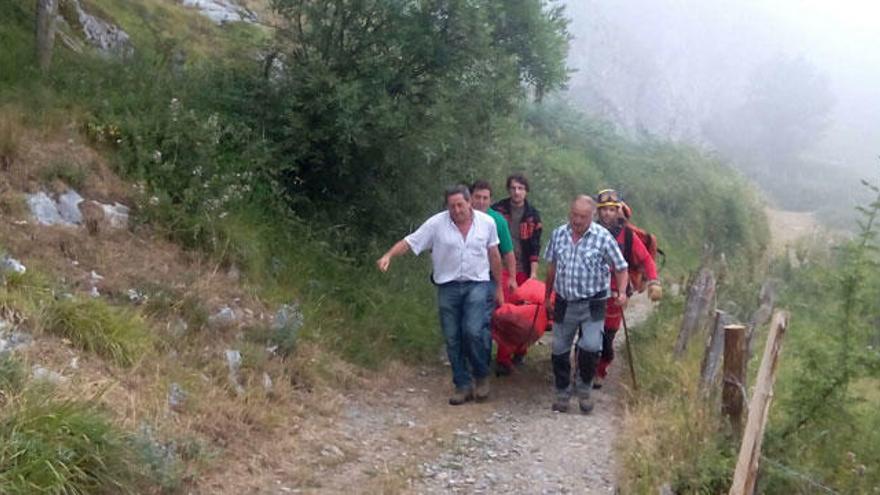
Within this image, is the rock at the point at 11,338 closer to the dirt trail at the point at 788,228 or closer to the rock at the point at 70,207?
the rock at the point at 70,207

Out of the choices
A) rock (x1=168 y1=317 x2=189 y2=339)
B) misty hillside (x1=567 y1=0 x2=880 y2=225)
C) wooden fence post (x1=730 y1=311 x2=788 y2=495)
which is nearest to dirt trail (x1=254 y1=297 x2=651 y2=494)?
rock (x1=168 y1=317 x2=189 y2=339)

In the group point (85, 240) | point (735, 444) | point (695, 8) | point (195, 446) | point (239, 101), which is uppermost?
point (695, 8)

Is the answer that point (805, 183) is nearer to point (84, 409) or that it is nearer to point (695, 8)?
point (695, 8)

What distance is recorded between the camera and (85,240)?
24.0 ft

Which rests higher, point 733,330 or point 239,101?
point 239,101

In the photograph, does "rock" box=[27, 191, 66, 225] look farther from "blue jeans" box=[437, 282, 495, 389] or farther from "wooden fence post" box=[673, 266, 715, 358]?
"wooden fence post" box=[673, 266, 715, 358]

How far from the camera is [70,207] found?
752 cm

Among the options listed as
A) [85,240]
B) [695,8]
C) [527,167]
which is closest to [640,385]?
[85,240]

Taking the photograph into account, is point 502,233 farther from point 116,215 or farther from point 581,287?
point 116,215

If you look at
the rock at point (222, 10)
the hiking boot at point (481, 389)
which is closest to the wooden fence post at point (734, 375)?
the hiking boot at point (481, 389)

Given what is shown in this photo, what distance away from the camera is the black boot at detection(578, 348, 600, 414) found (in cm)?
772

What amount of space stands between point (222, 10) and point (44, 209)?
7.09 m

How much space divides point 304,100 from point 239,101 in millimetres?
658

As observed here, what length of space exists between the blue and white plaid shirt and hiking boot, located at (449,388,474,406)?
119 cm
